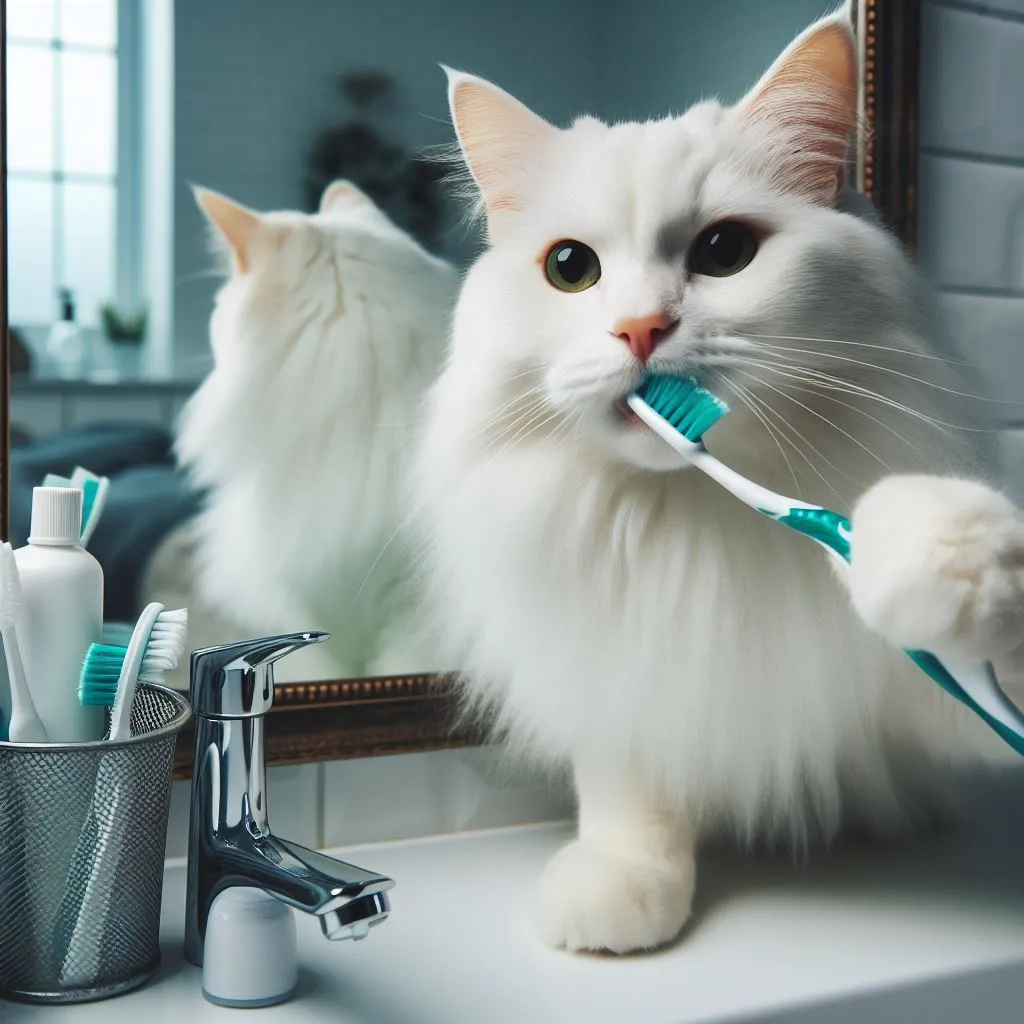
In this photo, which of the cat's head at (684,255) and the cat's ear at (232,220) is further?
the cat's ear at (232,220)

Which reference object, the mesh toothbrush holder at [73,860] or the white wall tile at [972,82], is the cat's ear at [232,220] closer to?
the mesh toothbrush holder at [73,860]

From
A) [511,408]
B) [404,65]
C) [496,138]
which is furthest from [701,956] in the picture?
[404,65]

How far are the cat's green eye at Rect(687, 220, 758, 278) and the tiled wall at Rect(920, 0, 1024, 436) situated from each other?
0.53m

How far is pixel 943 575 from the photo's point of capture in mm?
589

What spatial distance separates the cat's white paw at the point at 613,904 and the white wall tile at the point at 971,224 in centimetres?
75

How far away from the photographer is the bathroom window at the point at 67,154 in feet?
3.00

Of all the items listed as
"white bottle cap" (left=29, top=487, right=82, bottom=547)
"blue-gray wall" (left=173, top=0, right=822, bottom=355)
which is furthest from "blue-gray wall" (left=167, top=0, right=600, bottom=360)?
"white bottle cap" (left=29, top=487, right=82, bottom=547)

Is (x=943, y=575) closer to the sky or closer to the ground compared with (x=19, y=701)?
closer to the sky

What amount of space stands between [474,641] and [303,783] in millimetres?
214

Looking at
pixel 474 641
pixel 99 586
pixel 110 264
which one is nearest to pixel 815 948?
pixel 474 641

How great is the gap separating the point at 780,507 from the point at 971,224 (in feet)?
2.64

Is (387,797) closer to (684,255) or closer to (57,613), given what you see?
(57,613)

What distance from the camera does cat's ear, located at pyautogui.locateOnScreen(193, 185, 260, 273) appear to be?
3.20 feet

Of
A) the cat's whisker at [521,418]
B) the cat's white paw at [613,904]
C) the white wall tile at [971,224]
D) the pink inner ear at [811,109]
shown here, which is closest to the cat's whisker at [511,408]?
the cat's whisker at [521,418]
